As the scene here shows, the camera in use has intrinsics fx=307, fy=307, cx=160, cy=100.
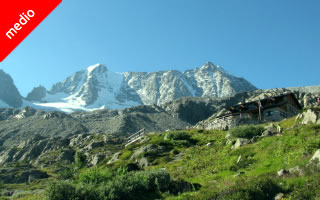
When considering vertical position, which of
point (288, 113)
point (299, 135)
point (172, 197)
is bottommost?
point (172, 197)

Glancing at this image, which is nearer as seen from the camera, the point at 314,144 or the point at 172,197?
the point at 172,197

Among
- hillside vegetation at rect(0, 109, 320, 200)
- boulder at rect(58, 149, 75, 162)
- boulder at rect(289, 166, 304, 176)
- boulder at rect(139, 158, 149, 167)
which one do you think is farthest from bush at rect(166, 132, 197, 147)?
boulder at rect(58, 149, 75, 162)

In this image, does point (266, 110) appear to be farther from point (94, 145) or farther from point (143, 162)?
point (94, 145)

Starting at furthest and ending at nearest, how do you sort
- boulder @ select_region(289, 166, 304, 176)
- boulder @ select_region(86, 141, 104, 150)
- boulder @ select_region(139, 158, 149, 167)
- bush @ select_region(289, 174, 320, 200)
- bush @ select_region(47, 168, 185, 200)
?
boulder @ select_region(86, 141, 104, 150) → boulder @ select_region(139, 158, 149, 167) → bush @ select_region(47, 168, 185, 200) → boulder @ select_region(289, 166, 304, 176) → bush @ select_region(289, 174, 320, 200)

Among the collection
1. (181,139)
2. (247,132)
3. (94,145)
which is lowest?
(247,132)

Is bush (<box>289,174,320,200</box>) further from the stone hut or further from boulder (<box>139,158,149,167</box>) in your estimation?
the stone hut

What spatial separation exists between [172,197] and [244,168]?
738 cm

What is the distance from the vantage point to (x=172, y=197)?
16281mm

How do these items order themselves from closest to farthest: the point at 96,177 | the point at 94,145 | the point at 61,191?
the point at 61,191 → the point at 96,177 → the point at 94,145

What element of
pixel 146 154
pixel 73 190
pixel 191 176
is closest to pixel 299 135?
pixel 191 176

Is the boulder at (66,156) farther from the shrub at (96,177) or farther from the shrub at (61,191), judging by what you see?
the shrub at (61,191)

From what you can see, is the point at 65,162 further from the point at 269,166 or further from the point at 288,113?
the point at 269,166

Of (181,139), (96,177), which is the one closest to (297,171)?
(96,177)

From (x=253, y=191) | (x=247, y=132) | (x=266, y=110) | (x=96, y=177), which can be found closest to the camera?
(x=253, y=191)
